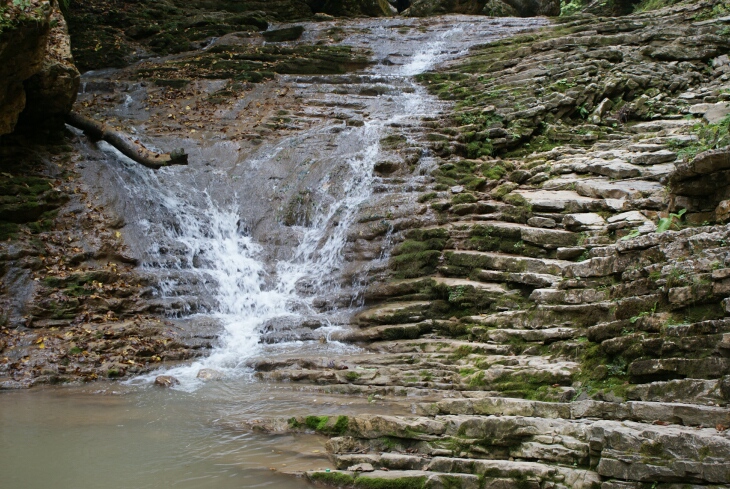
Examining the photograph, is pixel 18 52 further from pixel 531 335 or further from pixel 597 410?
pixel 597 410

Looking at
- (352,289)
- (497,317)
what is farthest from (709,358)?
(352,289)

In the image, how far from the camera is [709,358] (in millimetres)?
4879

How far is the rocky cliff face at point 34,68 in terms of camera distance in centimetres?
984

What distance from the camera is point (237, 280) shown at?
11469 mm

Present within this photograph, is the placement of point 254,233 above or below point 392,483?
above

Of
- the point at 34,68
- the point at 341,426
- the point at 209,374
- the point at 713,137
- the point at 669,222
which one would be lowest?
the point at 209,374

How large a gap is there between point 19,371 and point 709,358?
8698 mm

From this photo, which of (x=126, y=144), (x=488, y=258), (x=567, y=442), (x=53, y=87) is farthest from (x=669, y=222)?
Result: (x=53, y=87)

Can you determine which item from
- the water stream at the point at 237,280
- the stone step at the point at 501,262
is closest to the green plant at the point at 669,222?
the stone step at the point at 501,262

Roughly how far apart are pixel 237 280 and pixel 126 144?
4446mm

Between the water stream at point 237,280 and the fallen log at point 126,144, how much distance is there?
0.45m

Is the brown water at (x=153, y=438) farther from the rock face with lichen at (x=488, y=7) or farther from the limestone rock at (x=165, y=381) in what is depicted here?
the rock face with lichen at (x=488, y=7)

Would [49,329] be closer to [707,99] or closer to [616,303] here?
[616,303]

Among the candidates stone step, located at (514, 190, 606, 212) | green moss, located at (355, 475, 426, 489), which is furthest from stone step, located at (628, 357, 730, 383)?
stone step, located at (514, 190, 606, 212)
